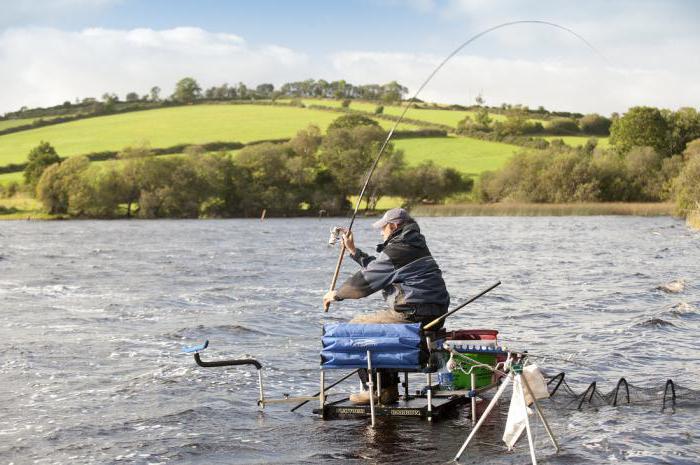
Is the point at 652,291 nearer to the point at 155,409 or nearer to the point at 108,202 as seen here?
the point at 155,409

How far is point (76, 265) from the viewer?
34562 mm

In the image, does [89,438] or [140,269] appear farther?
[140,269]

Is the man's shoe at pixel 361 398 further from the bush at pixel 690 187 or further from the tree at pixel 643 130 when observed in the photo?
the tree at pixel 643 130

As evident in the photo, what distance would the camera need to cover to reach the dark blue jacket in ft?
33.6

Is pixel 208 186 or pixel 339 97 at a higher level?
pixel 339 97

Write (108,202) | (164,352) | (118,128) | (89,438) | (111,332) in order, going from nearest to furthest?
(89,438)
(164,352)
(111,332)
(108,202)
(118,128)

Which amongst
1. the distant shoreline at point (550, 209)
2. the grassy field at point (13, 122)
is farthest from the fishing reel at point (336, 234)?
the grassy field at point (13, 122)

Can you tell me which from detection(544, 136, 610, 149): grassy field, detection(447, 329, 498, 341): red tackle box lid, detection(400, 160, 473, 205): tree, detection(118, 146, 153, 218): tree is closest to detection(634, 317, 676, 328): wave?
detection(447, 329, 498, 341): red tackle box lid

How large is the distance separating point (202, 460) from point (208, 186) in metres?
82.4

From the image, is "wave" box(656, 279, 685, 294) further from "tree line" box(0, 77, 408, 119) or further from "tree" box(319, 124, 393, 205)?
"tree line" box(0, 77, 408, 119)

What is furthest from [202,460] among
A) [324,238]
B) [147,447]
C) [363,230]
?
[363,230]

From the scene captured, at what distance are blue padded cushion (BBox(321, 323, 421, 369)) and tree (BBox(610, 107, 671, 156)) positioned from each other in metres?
92.6

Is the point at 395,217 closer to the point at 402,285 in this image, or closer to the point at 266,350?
the point at 402,285

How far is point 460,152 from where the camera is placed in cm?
10594
